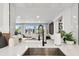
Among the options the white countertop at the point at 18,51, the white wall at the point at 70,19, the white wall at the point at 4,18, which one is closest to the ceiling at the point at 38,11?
the white wall at the point at 70,19

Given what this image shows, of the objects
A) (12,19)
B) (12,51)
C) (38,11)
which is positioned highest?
(38,11)

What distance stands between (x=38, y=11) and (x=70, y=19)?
65cm

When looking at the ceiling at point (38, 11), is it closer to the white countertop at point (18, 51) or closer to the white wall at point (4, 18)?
the white wall at point (4, 18)

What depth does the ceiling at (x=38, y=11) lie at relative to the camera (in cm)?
262

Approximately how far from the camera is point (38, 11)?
2.74 m

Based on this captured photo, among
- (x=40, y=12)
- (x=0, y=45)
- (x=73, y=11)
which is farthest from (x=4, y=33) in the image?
(x=73, y=11)

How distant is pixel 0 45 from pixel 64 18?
1464 mm

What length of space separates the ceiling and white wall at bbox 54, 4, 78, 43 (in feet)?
0.33

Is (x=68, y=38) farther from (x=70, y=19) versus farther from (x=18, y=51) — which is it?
(x=18, y=51)

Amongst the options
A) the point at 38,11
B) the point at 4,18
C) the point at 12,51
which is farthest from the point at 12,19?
the point at 12,51

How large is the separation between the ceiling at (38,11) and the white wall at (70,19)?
101 millimetres

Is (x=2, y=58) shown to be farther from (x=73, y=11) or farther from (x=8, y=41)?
(x=73, y=11)

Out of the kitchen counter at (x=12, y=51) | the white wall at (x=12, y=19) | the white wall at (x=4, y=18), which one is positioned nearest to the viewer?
the kitchen counter at (x=12, y=51)

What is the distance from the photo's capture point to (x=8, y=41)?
207 cm
